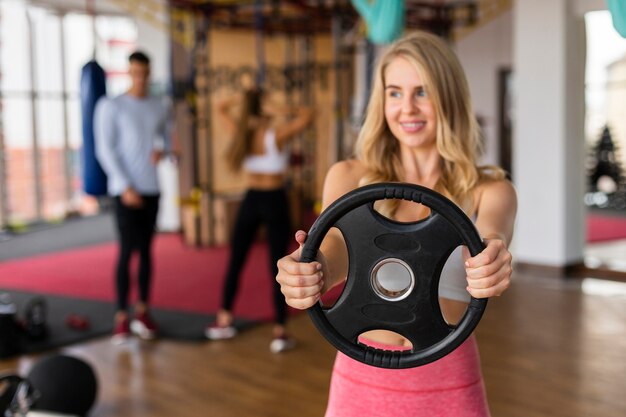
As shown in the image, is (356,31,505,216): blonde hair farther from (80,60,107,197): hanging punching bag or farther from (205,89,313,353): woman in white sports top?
(80,60,107,197): hanging punching bag

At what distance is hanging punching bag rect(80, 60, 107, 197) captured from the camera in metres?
4.58

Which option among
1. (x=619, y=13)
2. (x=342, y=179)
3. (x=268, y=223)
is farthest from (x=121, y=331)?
(x=619, y=13)

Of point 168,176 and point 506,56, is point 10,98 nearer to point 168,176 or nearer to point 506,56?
point 168,176

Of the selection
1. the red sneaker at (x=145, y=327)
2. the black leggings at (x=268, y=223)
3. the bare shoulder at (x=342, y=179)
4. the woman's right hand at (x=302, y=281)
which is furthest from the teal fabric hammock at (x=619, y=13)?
the red sneaker at (x=145, y=327)

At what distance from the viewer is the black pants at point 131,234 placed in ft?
14.8

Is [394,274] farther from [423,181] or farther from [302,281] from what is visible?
[423,181]

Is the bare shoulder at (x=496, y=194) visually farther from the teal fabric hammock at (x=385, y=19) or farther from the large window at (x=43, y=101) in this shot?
the large window at (x=43, y=101)

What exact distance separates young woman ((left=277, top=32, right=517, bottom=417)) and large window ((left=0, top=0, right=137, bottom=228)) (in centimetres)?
907

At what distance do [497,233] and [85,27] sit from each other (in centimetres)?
1127

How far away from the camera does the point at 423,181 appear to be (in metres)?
1.67

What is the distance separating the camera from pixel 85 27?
38.8 ft

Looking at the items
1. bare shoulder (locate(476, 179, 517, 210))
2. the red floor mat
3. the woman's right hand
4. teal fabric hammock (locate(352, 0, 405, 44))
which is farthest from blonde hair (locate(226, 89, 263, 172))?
the woman's right hand

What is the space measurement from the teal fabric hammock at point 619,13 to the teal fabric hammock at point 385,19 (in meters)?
1.38

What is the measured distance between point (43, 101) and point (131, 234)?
7447mm
